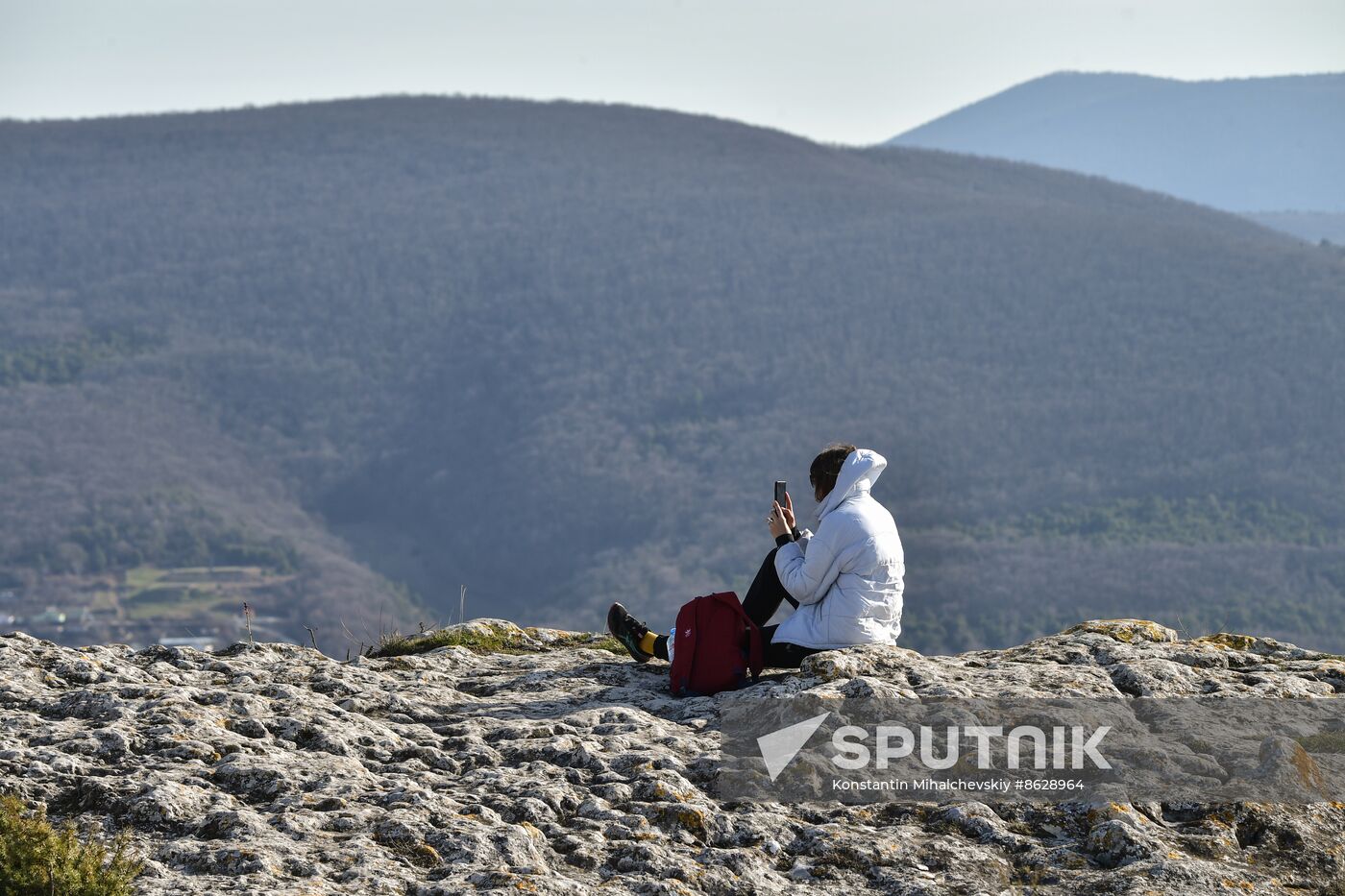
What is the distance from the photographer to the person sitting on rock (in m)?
7.53

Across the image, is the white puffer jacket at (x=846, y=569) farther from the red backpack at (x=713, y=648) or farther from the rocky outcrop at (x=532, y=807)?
the rocky outcrop at (x=532, y=807)

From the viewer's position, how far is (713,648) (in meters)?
7.49

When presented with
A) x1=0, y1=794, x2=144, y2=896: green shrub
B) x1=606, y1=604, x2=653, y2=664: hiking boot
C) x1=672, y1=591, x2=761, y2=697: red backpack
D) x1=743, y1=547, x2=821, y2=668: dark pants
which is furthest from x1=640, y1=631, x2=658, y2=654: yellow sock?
x1=0, y1=794, x2=144, y2=896: green shrub

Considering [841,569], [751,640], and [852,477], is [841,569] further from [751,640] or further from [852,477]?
[751,640]

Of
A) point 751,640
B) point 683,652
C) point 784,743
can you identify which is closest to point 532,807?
point 784,743

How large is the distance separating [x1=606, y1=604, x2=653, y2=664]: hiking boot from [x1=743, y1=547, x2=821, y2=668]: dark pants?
70 cm

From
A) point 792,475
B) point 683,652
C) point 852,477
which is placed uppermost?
point 852,477

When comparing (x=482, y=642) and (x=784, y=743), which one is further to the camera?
(x=482, y=642)

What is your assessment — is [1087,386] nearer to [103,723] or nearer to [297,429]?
[297,429]

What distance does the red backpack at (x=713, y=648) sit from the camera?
7441 mm

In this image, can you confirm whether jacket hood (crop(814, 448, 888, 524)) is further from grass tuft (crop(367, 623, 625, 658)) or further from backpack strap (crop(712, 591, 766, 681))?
grass tuft (crop(367, 623, 625, 658))

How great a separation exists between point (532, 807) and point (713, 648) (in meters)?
2.08

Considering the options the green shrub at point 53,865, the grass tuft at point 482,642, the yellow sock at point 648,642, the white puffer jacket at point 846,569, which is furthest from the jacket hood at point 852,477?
the green shrub at point 53,865

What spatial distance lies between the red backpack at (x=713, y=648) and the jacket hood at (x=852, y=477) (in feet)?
2.51
